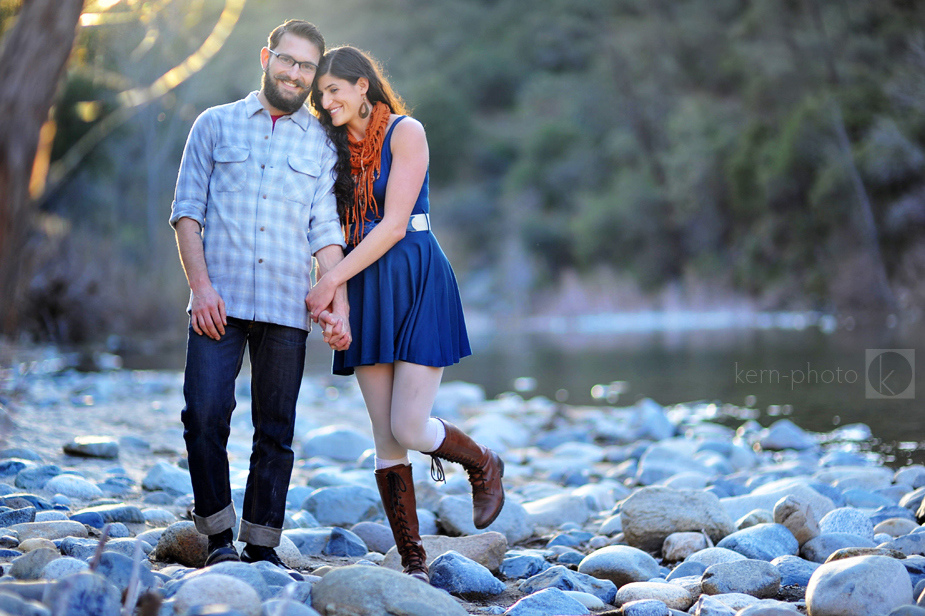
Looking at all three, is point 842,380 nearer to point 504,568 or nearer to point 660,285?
point 504,568

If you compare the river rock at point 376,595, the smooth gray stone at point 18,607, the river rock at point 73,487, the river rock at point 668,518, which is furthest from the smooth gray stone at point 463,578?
the river rock at point 73,487

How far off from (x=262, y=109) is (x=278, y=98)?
0.26 ft

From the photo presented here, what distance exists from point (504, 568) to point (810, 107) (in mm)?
23825

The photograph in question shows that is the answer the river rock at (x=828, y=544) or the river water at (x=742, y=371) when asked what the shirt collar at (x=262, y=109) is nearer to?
the river rock at (x=828, y=544)

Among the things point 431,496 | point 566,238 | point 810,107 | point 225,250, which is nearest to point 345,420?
point 431,496

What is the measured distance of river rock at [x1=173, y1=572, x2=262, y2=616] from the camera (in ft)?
Result: 6.25

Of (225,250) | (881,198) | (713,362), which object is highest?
(881,198)

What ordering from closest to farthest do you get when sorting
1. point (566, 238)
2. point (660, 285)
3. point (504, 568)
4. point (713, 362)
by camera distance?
point (504, 568), point (713, 362), point (660, 285), point (566, 238)

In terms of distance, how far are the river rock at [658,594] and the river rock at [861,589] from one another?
14.2 inches

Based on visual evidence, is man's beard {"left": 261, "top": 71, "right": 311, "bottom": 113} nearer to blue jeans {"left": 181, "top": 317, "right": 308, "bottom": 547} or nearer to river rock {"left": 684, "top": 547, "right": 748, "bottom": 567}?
blue jeans {"left": 181, "top": 317, "right": 308, "bottom": 547}

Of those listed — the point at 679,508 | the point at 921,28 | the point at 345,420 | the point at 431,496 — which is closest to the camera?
the point at 679,508

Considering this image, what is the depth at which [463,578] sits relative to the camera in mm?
2662

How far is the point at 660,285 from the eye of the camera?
97.0 feet

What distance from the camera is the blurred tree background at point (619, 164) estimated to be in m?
15.0
